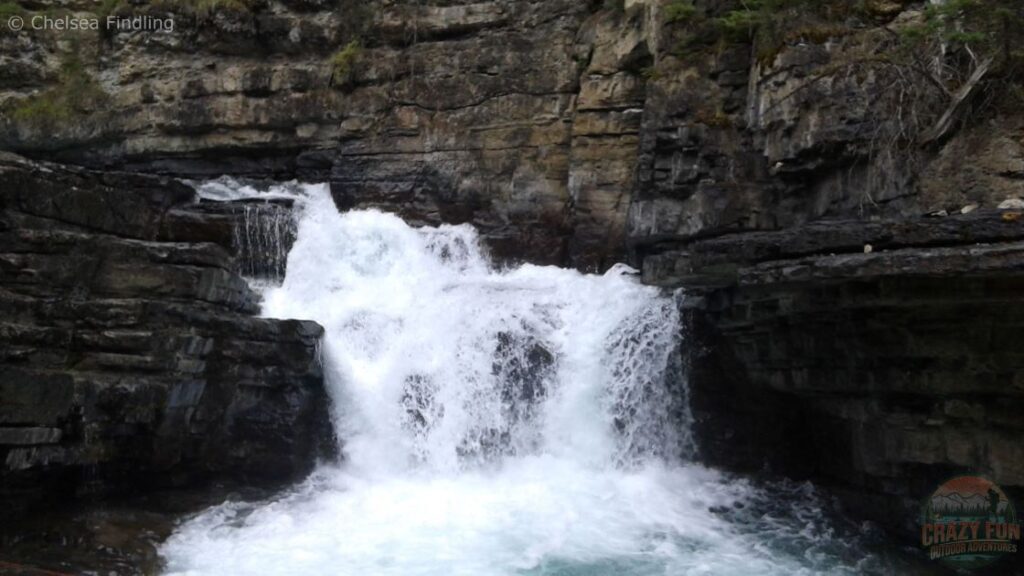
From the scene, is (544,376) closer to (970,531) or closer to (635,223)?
(635,223)

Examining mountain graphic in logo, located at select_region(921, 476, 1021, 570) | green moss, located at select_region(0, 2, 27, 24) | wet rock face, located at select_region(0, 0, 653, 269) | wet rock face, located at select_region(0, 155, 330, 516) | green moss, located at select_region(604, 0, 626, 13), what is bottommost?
mountain graphic in logo, located at select_region(921, 476, 1021, 570)

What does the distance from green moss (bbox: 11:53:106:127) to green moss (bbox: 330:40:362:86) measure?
6420 millimetres

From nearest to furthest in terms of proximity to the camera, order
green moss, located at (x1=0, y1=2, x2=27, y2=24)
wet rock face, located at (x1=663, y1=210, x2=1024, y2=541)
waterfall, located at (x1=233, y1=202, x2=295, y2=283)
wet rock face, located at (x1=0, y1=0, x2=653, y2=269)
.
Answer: wet rock face, located at (x1=663, y1=210, x2=1024, y2=541) < waterfall, located at (x1=233, y1=202, x2=295, y2=283) < wet rock face, located at (x1=0, y1=0, x2=653, y2=269) < green moss, located at (x1=0, y1=2, x2=27, y2=24)

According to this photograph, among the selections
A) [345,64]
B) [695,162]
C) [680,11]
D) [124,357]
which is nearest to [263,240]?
[345,64]

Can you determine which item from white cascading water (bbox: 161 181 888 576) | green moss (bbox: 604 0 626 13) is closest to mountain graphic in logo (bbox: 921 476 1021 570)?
white cascading water (bbox: 161 181 888 576)

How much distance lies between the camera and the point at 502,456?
11.4 m

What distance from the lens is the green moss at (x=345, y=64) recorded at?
60.4ft

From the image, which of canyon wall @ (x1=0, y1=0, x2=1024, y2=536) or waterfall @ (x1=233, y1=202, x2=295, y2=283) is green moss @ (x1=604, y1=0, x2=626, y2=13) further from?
waterfall @ (x1=233, y1=202, x2=295, y2=283)

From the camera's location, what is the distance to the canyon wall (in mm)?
8031

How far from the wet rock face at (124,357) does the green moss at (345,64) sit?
7.94 metres

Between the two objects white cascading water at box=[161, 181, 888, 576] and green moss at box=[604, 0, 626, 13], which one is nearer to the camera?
white cascading water at box=[161, 181, 888, 576]

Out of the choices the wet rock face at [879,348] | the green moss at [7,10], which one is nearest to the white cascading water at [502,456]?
the wet rock face at [879,348]

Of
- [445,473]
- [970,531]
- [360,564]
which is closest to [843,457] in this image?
[970,531]

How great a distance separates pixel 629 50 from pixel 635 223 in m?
4.05
